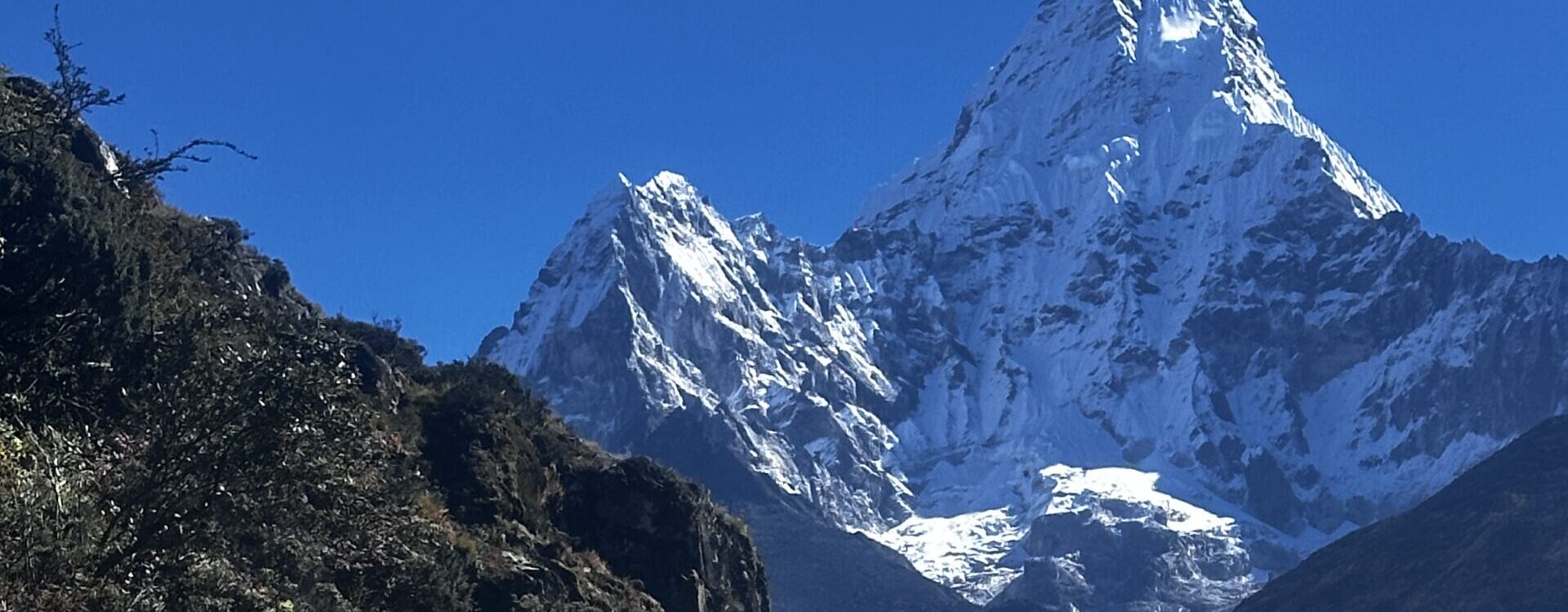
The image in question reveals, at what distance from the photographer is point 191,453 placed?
108 feet

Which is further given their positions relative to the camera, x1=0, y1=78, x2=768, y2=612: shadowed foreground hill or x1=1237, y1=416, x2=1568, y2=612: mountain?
x1=1237, y1=416, x2=1568, y2=612: mountain

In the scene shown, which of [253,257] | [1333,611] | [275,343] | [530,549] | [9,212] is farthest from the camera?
[1333,611]

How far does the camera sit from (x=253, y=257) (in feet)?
253

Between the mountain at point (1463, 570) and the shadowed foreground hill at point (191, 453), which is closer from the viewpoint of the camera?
the shadowed foreground hill at point (191, 453)

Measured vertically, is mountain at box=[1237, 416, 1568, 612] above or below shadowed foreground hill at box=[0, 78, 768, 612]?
above

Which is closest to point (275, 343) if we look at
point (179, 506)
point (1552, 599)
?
point (179, 506)

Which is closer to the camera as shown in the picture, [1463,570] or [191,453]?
[191,453]

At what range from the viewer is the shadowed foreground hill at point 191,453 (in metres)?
30.3

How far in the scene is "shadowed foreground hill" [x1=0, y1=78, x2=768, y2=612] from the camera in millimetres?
30266

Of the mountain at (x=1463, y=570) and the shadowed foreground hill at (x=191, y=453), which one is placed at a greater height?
the mountain at (x=1463, y=570)

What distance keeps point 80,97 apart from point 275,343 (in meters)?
10.4

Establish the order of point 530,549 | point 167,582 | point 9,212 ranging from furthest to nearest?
1. point 530,549
2. point 9,212
3. point 167,582

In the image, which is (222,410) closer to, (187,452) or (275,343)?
(187,452)

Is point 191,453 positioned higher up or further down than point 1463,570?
further down
